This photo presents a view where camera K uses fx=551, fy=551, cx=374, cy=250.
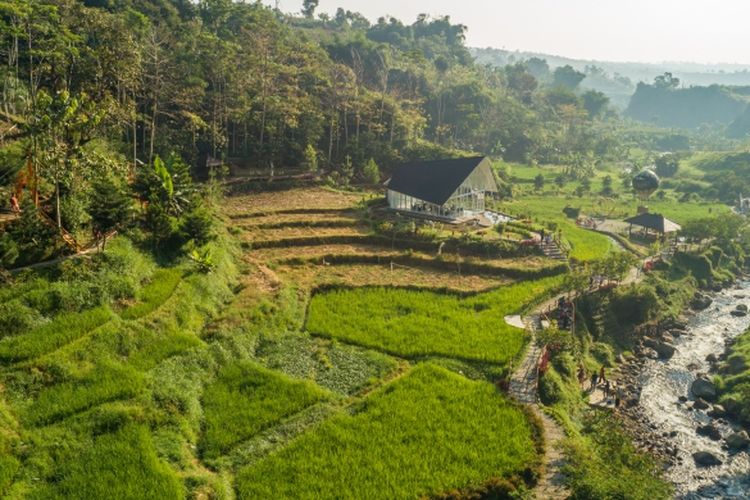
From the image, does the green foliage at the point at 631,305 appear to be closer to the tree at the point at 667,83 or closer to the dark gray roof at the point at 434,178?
the dark gray roof at the point at 434,178

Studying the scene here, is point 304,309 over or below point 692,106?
below

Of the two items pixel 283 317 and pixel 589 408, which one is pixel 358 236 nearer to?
pixel 283 317

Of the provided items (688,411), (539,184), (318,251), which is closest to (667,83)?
(539,184)

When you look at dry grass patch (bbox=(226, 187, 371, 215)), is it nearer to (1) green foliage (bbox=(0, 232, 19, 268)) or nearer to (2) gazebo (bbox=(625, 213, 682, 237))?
(1) green foliage (bbox=(0, 232, 19, 268))

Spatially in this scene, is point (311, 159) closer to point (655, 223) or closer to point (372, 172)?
point (372, 172)

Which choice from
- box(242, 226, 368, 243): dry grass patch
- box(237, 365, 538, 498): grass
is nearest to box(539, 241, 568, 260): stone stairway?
box(242, 226, 368, 243): dry grass patch
